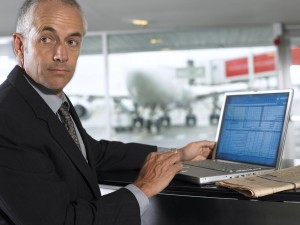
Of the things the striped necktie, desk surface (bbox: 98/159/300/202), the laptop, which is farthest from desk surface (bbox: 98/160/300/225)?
the striped necktie

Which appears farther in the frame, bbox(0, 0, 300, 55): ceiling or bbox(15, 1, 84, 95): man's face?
bbox(0, 0, 300, 55): ceiling

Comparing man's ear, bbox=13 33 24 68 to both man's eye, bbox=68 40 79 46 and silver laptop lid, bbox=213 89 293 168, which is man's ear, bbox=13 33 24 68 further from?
silver laptop lid, bbox=213 89 293 168

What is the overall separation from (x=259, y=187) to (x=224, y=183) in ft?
0.40

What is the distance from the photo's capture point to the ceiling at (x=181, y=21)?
4.87 m

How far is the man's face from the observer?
1.13 meters

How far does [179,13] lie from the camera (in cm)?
538

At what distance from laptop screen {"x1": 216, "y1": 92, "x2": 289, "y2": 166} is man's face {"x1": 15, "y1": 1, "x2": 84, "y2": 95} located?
0.74m

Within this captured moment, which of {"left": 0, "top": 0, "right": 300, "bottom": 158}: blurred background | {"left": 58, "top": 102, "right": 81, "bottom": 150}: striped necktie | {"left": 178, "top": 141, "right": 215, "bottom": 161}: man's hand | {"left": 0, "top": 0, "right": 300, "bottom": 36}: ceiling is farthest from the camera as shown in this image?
{"left": 0, "top": 0, "right": 300, "bottom": 158}: blurred background

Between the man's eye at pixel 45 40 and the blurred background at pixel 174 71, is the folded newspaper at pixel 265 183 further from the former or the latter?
the blurred background at pixel 174 71

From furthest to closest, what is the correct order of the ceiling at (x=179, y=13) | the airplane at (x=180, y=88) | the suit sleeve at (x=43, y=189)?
1. the airplane at (x=180, y=88)
2. the ceiling at (x=179, y=13)
3. the suit sleeve at (x=43, y=189)

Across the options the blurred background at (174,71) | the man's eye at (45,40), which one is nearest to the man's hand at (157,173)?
the man's eye at (45,40)

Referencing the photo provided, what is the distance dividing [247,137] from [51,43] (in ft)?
2.70

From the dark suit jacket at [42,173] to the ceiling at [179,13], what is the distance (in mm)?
3755

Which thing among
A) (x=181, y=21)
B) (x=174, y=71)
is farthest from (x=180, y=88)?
(x=181, y=21)
